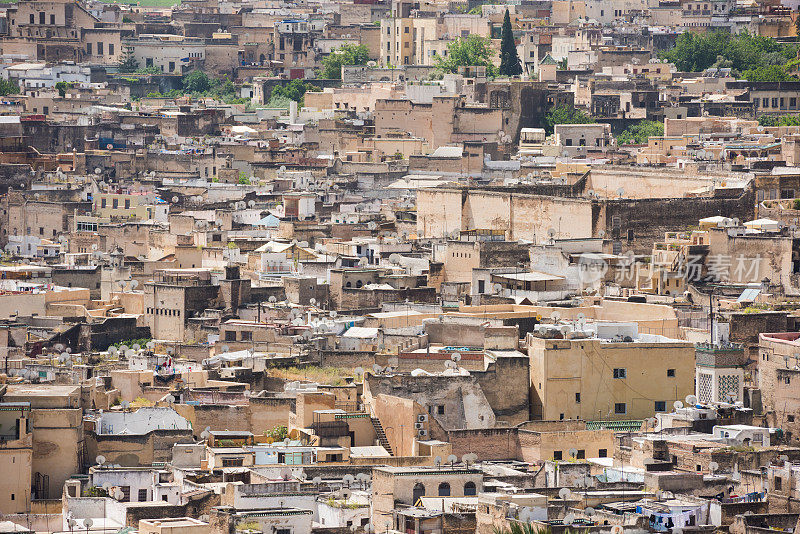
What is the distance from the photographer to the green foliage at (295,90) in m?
97.1

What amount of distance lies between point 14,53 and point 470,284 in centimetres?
5401

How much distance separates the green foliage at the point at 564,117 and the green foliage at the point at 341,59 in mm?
17498

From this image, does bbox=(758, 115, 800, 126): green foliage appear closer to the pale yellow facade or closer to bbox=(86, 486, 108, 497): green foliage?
the pale yellow facade

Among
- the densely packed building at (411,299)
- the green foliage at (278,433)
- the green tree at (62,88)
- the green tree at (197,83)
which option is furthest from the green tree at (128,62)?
the green foliage at (278,433)

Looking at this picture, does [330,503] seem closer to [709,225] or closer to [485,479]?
[485,479]

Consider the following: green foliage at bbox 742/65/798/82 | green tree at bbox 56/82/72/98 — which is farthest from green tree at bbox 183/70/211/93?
green foliage at bbox 742/65/798/82

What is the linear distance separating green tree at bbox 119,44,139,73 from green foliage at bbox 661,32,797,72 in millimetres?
22236

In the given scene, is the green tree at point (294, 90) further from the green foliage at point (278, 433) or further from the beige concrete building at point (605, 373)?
the green foliage at point (278, 433)

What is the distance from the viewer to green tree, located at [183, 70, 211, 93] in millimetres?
104125

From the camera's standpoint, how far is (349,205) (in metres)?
67.0

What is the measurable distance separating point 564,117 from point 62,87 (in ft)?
63.7

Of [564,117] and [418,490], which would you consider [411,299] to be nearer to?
[418,490]

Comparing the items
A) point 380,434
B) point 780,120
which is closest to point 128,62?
point 780,120

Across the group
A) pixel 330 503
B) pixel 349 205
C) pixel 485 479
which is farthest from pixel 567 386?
pixel 349 205
